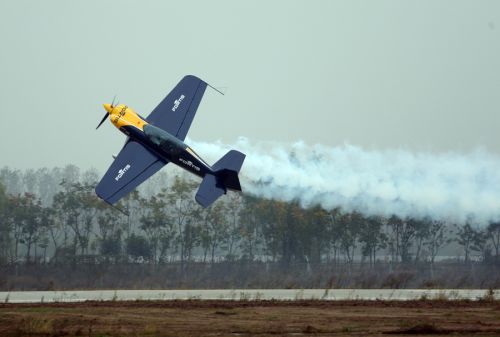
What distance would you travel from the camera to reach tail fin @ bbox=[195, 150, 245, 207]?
4650 centimetres

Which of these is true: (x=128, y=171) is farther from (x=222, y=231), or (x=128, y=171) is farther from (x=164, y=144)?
(x=222, y=231)

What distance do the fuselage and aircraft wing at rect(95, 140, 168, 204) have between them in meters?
0.42

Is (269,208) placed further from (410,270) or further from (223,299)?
(223,299)

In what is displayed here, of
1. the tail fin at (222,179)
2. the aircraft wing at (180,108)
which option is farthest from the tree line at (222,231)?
the tail fin at (222,179)

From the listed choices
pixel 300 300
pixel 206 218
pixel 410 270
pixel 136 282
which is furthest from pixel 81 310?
pixel 206 218

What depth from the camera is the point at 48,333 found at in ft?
93.3

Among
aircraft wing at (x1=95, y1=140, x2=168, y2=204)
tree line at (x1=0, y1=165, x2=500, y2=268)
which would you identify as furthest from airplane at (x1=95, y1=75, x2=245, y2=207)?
tree line at (x1=0, y1=165, x2=500, y2=268)

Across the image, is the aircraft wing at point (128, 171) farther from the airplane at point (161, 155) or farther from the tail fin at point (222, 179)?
the tail fin at point (222, 179)

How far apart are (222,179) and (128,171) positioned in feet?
17.6

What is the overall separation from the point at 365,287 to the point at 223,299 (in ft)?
→ 42.9

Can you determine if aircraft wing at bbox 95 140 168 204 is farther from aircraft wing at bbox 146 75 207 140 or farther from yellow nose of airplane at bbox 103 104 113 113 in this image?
yellow nose of airplane at bbox 103 104 113 113

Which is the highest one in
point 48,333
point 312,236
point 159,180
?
point 159,180

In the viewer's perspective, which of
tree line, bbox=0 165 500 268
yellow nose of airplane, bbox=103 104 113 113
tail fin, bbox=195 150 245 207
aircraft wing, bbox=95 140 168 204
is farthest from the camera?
tree line, bbox=0 165 500 268

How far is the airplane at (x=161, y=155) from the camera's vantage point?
153 ft
